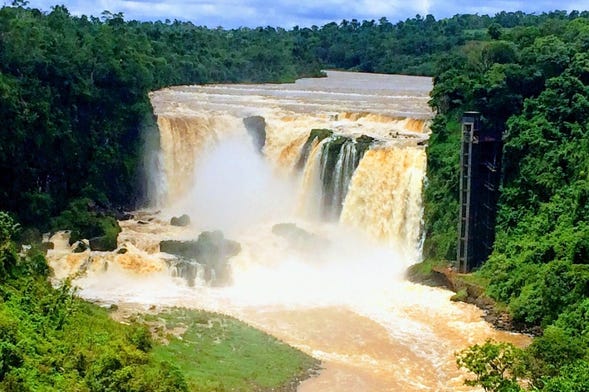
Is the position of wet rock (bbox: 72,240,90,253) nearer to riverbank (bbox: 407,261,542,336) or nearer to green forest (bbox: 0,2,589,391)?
green forest (bbox: 0,2,589,391)

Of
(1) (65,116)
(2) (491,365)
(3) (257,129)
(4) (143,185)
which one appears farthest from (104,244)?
(2) (491,365)

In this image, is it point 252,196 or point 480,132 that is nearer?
point 480,132

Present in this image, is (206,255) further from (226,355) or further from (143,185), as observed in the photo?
(143,185)

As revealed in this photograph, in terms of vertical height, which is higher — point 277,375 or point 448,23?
point 448,23

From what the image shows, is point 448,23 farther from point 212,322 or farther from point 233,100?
point 212,322

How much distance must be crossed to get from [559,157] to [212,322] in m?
11.8

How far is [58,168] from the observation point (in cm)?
3384

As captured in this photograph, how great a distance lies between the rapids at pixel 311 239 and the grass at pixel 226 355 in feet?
2.24

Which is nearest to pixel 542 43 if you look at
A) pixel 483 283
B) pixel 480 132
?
pixel 480 132

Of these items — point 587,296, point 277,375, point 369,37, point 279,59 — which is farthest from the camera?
point 369,37

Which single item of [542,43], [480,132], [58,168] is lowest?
[58,168]

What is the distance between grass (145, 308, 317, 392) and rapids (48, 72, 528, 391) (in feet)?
2.24

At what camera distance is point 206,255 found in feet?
93.7

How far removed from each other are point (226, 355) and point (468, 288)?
876cm
